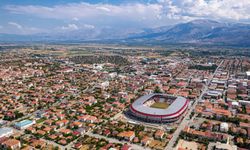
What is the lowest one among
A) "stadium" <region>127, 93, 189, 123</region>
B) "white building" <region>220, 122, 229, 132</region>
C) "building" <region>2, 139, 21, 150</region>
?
"building" <region>2, 139, 21, 150</region>

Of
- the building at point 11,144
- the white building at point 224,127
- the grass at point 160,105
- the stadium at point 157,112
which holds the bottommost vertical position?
the building at point 11,144

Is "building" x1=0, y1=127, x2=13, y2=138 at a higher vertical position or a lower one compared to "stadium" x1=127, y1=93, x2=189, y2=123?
lower

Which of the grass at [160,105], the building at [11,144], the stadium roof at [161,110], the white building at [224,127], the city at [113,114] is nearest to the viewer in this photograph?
the building at [11,144]

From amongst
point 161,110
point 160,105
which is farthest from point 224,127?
point 160,105

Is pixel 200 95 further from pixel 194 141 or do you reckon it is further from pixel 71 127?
pixel 71 127

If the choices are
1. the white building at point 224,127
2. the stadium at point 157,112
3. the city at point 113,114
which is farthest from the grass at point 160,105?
the white building at point 224,127

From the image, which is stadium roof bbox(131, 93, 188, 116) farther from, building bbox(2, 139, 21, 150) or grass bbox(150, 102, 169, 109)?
building bbox(2, 139, 21, 150)

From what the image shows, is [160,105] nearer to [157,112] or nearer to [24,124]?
[157,112]

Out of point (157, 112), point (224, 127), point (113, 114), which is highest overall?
point (157, 112)

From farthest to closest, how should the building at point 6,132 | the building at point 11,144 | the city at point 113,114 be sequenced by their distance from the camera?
the building at point 6,132, the city at point 113,114, the building at point 11,144

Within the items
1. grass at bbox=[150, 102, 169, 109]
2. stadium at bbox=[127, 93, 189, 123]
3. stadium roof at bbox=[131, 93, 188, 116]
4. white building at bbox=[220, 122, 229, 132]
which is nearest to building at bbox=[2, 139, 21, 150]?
stadium at bbox=[127, 93, 189, 123]

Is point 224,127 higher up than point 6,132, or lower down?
higher up

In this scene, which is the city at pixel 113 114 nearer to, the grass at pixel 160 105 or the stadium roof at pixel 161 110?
the grass at pixel 160 105
